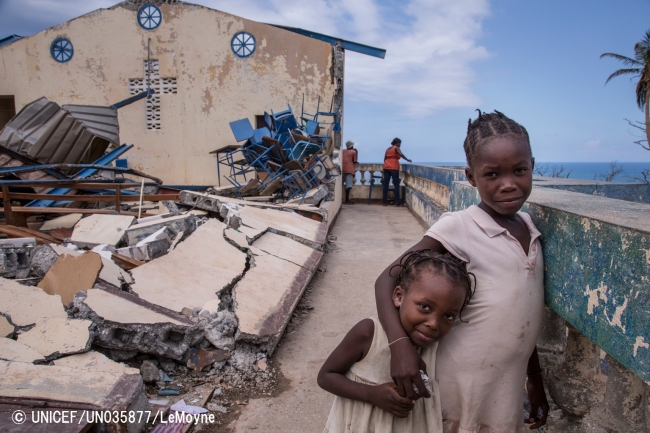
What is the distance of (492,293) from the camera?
4.42ft

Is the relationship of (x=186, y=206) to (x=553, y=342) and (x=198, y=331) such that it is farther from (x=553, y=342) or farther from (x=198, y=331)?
(x=553, y=342)

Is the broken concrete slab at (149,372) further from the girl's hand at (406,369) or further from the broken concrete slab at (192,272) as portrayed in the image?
the girl's hand at (406,369)

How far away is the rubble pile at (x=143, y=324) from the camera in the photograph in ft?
7.33

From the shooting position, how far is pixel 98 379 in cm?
222

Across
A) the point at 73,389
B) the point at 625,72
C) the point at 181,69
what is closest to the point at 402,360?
the point at 73,389

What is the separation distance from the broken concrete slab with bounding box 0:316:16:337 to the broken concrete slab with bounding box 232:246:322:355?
1.30 m

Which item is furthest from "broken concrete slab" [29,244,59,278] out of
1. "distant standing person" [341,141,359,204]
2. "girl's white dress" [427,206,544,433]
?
"distant standing person" [341,141,359,204]

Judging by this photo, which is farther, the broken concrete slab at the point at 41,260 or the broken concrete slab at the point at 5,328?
the broken concrete slab at the point at 41,260

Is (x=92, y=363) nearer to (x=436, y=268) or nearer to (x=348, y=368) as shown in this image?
(x=348, y=368)

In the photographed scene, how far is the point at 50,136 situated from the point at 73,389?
20.4 ft

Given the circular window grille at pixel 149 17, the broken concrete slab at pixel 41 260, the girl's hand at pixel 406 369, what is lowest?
the broken concrete slab at pixel 41 260

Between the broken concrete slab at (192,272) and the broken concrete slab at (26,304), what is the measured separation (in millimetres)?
539

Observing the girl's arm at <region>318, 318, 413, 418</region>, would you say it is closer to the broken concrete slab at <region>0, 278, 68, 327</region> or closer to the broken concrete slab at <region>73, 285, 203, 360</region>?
the broken concrete slab at <region>73, 285, 203, 360</region>

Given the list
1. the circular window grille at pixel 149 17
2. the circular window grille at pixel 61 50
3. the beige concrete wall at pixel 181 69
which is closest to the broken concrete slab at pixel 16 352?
the beige concrete wall at pixel 181 69
